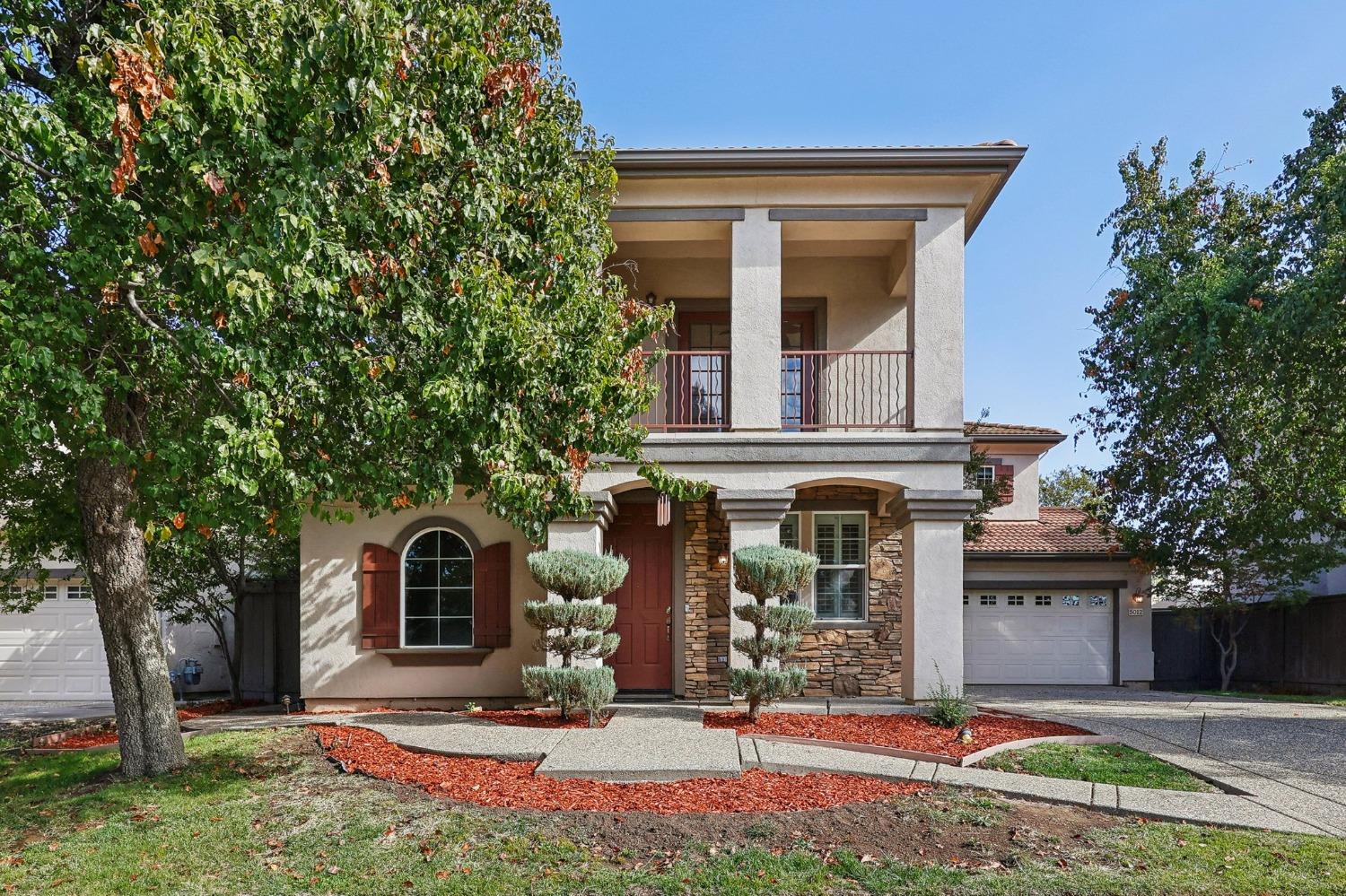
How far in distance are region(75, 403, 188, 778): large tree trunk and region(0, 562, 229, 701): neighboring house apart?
7.82m

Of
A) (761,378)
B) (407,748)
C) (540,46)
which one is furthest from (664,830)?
(540,46)

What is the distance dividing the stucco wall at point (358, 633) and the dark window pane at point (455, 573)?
43cm

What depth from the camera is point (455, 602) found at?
36.3 feet

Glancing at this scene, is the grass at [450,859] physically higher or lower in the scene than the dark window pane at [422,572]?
lower

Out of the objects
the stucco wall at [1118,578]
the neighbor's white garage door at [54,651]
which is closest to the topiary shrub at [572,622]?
the stucco wall at [1118,578]

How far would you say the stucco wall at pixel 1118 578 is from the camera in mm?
15633

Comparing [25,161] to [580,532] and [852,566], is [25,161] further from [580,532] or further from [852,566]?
[852,566]

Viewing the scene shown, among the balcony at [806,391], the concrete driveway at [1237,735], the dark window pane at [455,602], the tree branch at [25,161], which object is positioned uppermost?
the tree branch at [25,161]

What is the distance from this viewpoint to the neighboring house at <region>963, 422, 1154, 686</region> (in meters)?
15.6

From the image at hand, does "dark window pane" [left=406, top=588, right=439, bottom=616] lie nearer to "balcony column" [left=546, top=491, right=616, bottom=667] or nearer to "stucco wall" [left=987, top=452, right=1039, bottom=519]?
"balcony column" [left=546, top=491, right=616, bottom=667]

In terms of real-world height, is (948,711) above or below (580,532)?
below

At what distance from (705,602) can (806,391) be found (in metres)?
3.20

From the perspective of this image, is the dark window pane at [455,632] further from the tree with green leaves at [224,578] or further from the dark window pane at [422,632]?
the tree with green leaves at [224,578]

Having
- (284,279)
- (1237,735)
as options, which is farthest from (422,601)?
(1237,735)
